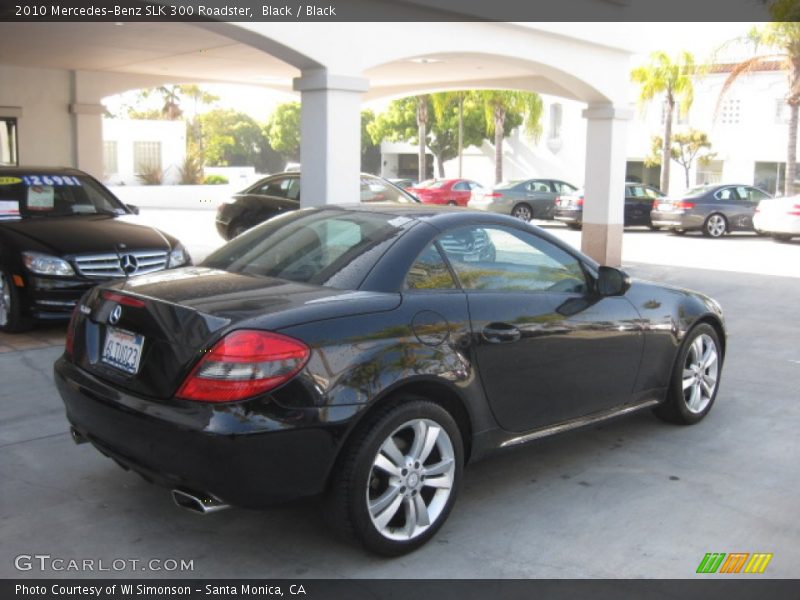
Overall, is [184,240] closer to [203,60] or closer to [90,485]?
[203,60]

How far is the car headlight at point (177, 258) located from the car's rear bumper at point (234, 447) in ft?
15.6

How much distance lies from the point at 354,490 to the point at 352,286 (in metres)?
0.95

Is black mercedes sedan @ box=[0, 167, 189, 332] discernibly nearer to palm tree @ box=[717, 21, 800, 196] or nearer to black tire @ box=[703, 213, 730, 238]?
black tire @ box=[703, 213, 730, 238]

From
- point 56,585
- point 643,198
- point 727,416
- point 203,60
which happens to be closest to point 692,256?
point 643,198

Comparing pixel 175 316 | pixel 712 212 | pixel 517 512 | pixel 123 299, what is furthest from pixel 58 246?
pixel 712 212

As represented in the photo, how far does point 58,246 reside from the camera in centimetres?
771

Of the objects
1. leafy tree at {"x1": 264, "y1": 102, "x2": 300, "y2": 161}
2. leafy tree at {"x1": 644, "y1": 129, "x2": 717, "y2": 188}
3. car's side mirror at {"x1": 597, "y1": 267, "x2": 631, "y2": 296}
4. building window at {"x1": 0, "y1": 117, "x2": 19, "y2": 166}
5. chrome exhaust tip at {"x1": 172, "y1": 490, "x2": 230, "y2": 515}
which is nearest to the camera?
chrome exhaust tip at {"x1": 172, "y1": 490, "x2": 230, "y2": 515}

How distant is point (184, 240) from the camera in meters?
17.9

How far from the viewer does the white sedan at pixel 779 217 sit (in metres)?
20.0

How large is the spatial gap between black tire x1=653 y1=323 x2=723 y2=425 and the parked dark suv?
335 inches

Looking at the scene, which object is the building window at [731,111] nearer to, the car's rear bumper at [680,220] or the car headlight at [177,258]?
the car's rear bumper at [680,220]

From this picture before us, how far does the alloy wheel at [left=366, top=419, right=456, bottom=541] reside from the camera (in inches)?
146

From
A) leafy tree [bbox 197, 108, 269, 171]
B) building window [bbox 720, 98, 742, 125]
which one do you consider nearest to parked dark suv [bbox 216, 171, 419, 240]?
building window [bbox 720, 98, 742, 125]

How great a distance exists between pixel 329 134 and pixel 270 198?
621 cm
